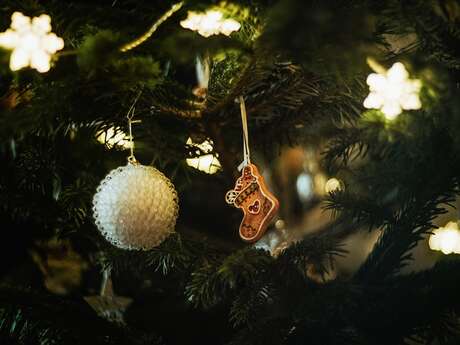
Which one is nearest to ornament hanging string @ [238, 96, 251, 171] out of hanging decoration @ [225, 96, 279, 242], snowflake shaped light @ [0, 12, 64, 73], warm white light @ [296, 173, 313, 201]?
hanging decoration @ [225, 96, 279, 242]

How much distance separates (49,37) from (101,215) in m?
0.21

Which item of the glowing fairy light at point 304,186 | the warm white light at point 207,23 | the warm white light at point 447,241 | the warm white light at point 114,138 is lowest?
the warm white light at point 114,138

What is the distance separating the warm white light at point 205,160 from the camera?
32.8 inches

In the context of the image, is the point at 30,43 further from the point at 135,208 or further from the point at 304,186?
the point at 304,186

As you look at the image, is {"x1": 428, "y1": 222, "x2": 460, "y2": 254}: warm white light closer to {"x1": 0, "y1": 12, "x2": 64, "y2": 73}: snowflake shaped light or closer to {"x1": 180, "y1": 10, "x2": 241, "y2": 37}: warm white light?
{"x1": 180, "y1": 10, "x2": 241, "y2": 37}: warm white light

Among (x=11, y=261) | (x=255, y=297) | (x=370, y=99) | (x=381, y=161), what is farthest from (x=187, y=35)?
(x=11, y=261)

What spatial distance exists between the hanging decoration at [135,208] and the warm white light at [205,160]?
0.18 meters

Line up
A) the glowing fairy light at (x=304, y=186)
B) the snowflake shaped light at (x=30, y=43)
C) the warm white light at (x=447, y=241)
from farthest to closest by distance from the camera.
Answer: the glowing fairy light at (x=304, y=186) < the warm white light at (x=447, y=241) < the snowflake shaped light at (x=30, y=43)

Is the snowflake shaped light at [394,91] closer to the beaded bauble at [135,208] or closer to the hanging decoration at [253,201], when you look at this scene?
the hanging decoration at [253,201]

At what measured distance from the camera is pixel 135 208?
63 centimetres

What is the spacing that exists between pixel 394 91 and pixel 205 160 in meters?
0.41

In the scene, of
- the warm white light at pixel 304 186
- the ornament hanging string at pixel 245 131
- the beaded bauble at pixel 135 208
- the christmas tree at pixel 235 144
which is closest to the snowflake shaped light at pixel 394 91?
the christmas tree at pixel 235 144

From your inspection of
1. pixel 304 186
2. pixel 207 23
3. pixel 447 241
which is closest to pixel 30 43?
pixel 207 23

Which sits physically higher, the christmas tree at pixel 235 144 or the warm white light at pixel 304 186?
the warm white light at pixel 304 186
